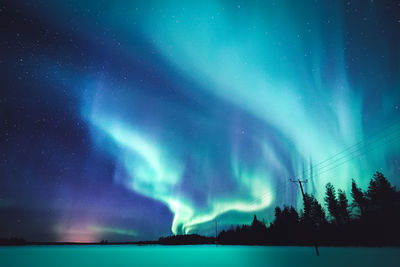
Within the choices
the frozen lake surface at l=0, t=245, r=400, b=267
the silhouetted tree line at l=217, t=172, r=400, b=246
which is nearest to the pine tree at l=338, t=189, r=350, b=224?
the silhouetted tree line at l=217, t=172, r=400, b=246

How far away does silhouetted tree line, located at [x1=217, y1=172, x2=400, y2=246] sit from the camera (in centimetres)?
3828

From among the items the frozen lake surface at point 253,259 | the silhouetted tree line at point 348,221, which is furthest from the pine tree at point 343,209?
the frozen lake surface at point 253,259

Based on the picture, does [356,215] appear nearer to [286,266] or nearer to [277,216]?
[277,216]

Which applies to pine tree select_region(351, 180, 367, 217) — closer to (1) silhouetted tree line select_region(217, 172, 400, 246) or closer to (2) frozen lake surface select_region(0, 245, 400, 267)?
(1) silhouetted tree line select_region(217, 172, 400, 246)

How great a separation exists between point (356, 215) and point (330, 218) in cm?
795

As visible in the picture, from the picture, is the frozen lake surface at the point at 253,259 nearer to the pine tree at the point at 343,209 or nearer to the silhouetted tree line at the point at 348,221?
the silhouetted tree line at the point at 348,221

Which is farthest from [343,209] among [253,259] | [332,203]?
[253,259]

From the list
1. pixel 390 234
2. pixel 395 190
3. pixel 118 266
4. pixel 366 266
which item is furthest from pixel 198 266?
pixel 395 190

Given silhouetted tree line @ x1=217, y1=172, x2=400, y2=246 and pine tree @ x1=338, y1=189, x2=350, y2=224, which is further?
pine tree @ x1=338, y1=189, x2=350, y2=224

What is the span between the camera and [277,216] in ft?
266

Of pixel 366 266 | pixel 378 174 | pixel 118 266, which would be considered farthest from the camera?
pixel 378 174

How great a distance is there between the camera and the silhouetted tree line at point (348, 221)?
3828 cm

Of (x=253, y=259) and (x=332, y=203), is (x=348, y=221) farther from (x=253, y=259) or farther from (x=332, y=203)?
(x=253, y=259)

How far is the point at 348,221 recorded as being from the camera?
164ft
